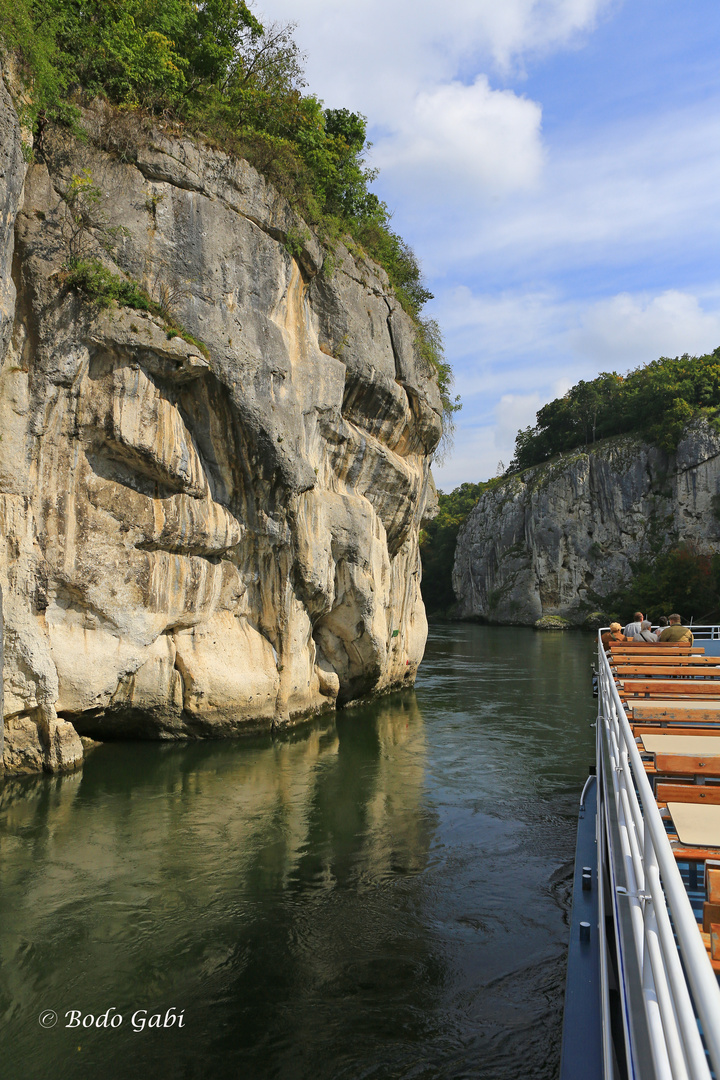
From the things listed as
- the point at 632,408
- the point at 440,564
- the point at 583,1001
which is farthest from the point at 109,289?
the point at 440,564

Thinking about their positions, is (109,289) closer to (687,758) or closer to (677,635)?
(677,635)

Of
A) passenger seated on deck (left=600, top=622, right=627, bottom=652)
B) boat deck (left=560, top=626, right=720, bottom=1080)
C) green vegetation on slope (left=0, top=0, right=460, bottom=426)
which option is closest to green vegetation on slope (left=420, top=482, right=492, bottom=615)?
green vegetation on slope (left=0, top=0, right=460, bottom=426)

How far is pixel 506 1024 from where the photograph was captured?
18.5ft

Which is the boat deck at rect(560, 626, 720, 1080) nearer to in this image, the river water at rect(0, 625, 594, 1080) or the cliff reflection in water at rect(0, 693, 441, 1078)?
the river water at rect(0, 625, 594, 1080)

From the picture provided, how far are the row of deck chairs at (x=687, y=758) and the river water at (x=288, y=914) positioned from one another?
95.8 inches

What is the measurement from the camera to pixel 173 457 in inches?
541

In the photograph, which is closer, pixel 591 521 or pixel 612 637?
pixel 612 637

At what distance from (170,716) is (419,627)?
1212 centimetres

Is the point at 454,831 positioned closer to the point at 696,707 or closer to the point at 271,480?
the point at 696,707

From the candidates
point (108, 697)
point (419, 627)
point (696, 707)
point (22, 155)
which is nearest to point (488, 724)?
point (419, 627)

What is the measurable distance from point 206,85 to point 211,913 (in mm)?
16163

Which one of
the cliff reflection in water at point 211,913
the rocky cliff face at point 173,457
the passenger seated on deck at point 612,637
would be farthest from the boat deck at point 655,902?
the rocky cliff face at point 173,457

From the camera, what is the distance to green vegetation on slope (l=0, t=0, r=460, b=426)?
12633mm

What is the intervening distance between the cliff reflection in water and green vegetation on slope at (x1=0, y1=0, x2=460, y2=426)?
38.5 ft
